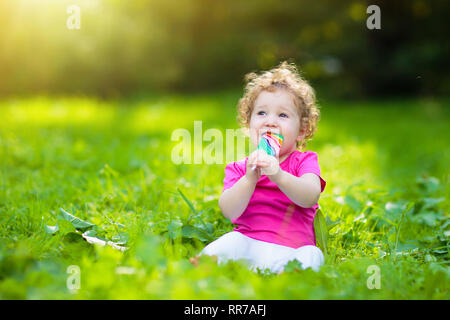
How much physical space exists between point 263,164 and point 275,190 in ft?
0.83

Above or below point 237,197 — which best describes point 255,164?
above

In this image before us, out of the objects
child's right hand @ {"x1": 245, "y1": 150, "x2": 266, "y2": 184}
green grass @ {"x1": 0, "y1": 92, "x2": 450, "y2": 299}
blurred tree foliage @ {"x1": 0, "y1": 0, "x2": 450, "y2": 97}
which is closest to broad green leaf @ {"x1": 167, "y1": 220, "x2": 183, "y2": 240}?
green grass @ {"x1": 0, "y1": 92, "x2": 450, "y2": 299}

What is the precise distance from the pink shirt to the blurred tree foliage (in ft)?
15.1

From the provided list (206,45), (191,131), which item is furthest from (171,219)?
(206,45)

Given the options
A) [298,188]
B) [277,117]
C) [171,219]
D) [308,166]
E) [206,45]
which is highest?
[206,45]

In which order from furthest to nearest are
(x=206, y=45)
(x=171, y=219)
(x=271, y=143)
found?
(x=206, y=45) < (x=171, y=219) < (x=271, y=143)

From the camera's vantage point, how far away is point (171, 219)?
2211 millimetres

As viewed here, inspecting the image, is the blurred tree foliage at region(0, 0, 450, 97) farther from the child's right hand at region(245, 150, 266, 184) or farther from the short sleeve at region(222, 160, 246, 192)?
the child's right hand at region(245, 150, 266, 184)

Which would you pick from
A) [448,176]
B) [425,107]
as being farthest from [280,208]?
[425,107]

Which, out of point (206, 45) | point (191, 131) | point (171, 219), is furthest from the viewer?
point (206, 45)

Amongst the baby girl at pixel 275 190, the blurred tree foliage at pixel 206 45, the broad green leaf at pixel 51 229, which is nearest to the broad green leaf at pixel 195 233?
the baby girl at pixel 275 190

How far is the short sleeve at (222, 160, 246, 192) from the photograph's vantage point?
6.73ft

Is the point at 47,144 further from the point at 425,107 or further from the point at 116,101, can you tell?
the point at 425,107

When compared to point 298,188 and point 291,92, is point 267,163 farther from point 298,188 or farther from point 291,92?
point 291,92
